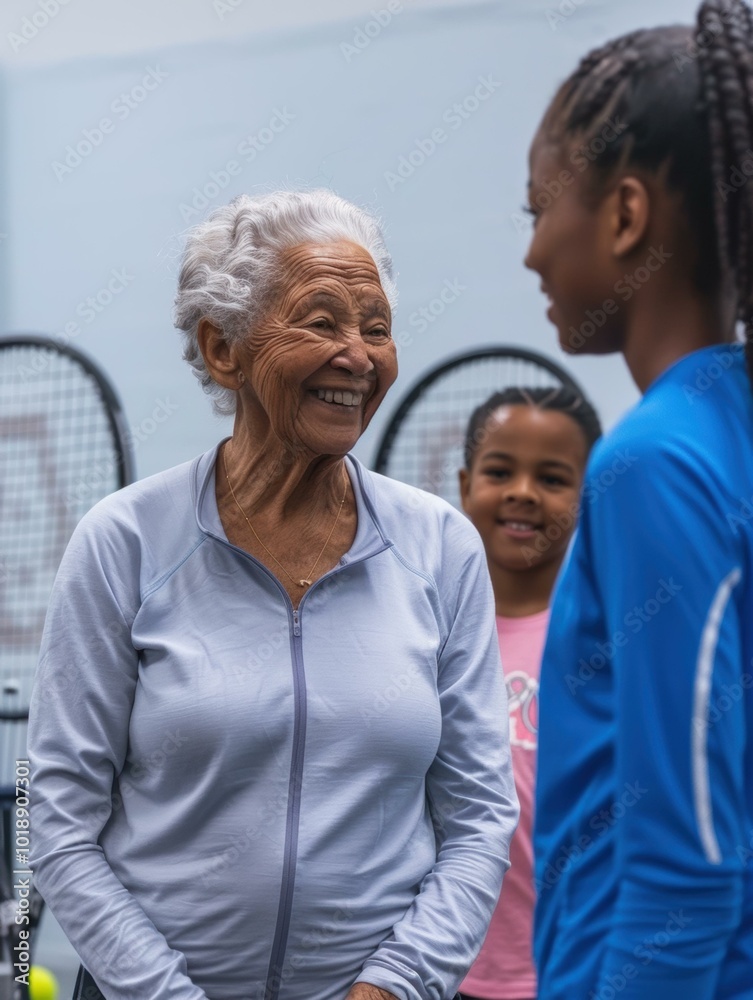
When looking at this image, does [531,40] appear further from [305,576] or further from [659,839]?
[659,839]

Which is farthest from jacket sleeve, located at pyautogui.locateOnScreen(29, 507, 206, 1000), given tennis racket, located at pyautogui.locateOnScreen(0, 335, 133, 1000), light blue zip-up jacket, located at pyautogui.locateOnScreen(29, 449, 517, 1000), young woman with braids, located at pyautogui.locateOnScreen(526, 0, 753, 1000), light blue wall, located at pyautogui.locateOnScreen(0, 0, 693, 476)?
light blue wall, located at pyautogui.locateOnScreen(0, 0, 693, 476)

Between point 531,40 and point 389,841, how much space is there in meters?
2.04

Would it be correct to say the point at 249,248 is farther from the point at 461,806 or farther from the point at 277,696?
the point at 461,806

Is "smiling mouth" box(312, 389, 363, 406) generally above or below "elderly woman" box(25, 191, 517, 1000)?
above

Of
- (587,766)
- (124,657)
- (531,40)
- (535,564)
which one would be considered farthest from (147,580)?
(531,40)

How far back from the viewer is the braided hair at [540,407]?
2.42 metres

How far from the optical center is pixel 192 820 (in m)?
1.28

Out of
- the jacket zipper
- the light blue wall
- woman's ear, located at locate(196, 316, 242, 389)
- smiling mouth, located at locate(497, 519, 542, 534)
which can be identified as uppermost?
the light blue wall

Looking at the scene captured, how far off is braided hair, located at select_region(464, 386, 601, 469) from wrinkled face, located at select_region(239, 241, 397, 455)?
1008mm

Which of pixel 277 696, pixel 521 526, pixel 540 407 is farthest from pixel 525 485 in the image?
pixel 277 696

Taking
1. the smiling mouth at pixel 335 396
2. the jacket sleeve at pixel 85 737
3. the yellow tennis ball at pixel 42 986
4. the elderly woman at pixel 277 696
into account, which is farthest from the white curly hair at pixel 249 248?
the yellow tennis ball at pixel 42 986

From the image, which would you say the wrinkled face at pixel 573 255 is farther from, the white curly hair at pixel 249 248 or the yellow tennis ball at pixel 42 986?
the yellow tennis ball at pixel 42 986

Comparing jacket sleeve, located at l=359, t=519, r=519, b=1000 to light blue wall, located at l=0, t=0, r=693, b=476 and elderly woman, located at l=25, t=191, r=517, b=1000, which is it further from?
light blue wall, located at l=0, t=0, r=693, b=476

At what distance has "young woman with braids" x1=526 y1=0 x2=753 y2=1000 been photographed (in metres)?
0.76
